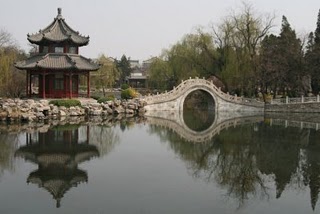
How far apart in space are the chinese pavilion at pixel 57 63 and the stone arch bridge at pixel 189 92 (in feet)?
Answer: 18.5

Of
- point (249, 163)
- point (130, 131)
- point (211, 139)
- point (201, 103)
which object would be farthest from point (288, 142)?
point (201, 103)

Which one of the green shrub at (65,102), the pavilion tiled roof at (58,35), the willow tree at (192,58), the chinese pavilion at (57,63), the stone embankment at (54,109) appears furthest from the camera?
the willow tree at (192,58)

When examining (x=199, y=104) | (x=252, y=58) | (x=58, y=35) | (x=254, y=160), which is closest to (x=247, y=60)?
(x=252, y=58)

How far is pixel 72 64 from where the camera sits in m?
28.3

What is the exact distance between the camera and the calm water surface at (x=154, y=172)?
8.76 m

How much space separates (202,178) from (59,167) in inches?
162

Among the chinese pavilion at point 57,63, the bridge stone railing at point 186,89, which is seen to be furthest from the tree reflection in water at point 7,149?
the bridge stone railing at point 186,89

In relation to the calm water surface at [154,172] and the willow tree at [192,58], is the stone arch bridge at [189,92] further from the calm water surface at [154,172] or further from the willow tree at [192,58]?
the calm water surface at [154,172]

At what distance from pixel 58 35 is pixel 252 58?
16392 mm

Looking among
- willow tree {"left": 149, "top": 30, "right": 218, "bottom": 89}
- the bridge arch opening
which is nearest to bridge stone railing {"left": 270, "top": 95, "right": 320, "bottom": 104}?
the bridge arch opening

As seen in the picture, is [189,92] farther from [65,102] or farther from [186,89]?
[65,102]

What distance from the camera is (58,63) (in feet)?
93.1

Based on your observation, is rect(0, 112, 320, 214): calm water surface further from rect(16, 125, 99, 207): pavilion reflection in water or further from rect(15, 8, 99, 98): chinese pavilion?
rect(15, 8, 99, 98): chinese pavilion

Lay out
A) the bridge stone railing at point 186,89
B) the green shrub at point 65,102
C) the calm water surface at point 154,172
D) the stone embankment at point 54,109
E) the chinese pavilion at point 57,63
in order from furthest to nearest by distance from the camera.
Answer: the bridge stone railing at point 186,89, the chinese pavilion at point 57,63, the green shrub at point 65,102, the stone embankment at point 54,109, the calm water surface at point 154,172
